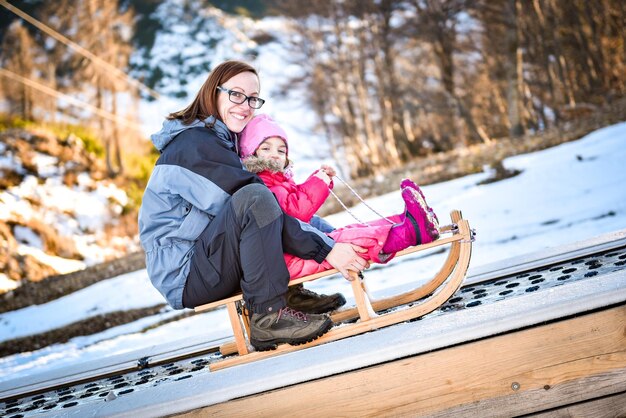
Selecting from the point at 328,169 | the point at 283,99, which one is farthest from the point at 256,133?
the point at 283,99

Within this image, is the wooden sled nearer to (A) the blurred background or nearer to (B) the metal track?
(B) the metal track

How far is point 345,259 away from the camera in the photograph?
214 cm

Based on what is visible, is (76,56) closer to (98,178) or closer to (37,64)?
(37,64)

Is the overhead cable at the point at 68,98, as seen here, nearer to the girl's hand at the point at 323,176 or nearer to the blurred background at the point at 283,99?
the blurred background at the point at 283,99

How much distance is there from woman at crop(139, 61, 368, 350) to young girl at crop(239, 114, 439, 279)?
92 mm

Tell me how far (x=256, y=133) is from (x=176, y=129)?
363mm

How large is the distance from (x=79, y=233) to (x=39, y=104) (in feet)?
10.6

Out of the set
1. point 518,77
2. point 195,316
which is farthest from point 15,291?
point 518,77

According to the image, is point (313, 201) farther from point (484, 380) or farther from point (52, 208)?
point (52, 208)

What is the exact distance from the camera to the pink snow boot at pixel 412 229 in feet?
7.13

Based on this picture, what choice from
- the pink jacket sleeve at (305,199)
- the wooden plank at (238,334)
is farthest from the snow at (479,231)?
the pink jacket sleeve at (305,199)

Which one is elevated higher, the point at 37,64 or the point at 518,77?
the point at 37,64

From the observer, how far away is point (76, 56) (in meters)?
12.4

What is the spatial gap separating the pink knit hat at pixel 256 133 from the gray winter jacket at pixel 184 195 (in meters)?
0.16
